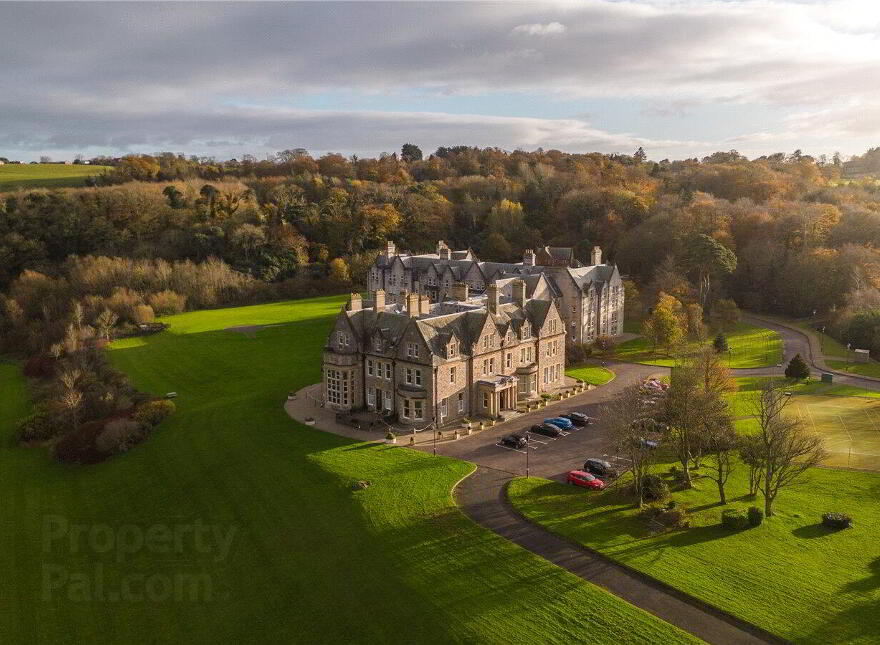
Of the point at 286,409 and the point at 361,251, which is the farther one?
the point at 361,251

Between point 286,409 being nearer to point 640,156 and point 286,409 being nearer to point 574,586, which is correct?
point 574,586

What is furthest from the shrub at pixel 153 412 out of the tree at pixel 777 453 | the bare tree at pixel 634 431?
the tree at pixel 777 453

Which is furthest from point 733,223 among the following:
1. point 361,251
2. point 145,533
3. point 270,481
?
point 145,533

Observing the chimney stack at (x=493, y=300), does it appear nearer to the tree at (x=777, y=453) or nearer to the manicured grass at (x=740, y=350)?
the manicured grass at (x=740, y=350)

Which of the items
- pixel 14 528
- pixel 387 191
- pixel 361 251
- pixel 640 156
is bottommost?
pixel 14 528

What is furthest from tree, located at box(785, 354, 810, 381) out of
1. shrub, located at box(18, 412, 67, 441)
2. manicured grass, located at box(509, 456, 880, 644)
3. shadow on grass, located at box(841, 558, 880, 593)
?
shrub, located at box(18, 412, 67, 441)
